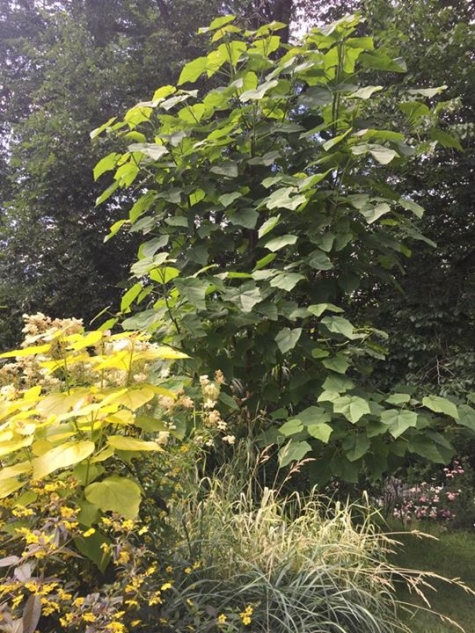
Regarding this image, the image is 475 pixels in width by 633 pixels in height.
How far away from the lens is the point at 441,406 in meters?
2.11

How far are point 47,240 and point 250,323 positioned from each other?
504cm

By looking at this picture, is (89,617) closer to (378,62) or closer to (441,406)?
(441,406)

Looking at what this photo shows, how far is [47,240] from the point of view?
21.8 feet

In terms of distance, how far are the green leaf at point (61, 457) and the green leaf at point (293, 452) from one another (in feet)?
3.44

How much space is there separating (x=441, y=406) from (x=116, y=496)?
1.42 meters

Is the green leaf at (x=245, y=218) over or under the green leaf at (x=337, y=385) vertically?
over

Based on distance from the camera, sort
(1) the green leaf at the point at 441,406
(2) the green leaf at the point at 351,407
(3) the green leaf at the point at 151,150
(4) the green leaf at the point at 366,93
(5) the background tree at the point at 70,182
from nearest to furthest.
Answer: (2) the green leaf at the point at 351,407
(1) the green leaf at the point at 441,406
(4) the green leaf at the point at 366,93
(3) the green leaf at the point at 151,150
(5) the background tree at the point at 70,182

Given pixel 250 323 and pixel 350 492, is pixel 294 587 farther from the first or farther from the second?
pixel 350 492

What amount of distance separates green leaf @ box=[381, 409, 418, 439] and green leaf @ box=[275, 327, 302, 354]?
0.47m

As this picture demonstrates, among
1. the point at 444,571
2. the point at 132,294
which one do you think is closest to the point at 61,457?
the point at 132,294

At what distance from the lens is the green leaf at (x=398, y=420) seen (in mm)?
1994

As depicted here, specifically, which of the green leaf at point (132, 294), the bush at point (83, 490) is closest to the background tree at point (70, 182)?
the green leaf at point (132, 294)

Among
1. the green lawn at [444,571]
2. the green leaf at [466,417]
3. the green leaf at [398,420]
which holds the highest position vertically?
the green leaf at [398,420]

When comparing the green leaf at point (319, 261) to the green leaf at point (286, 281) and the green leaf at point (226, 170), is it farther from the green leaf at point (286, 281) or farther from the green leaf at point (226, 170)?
the green leaf at point (226, 170)
